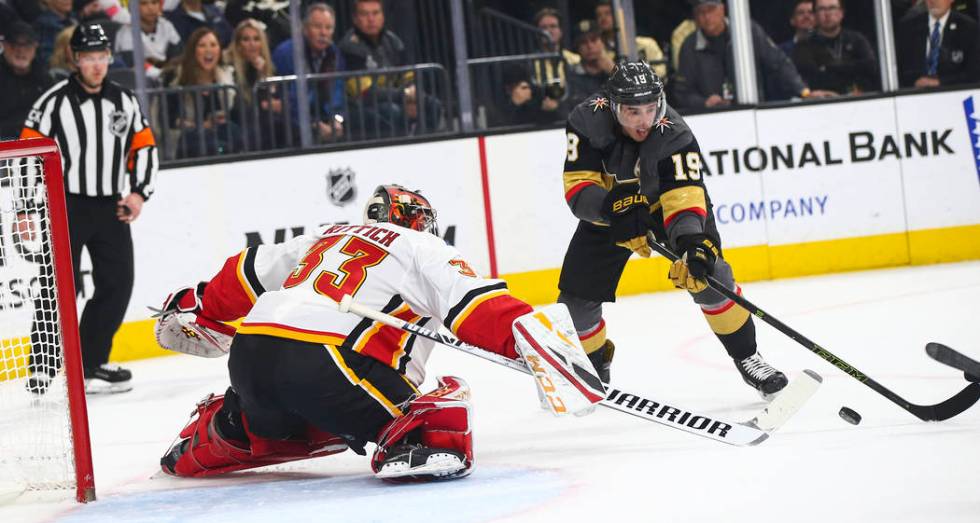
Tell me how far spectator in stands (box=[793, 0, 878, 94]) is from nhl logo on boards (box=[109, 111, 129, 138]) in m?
3.63

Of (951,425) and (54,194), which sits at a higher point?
(54,194)

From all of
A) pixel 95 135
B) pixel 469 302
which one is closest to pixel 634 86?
pixel 469 302

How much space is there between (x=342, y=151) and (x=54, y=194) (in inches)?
126

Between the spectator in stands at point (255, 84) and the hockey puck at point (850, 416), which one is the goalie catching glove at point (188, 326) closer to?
the hockey puck at point (850, 416)

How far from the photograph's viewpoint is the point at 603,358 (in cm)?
421

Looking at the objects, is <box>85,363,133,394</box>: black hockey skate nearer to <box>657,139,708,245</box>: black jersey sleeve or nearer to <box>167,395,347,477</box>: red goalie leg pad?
<box>167,395,347,477</box>: red goalie leg pad

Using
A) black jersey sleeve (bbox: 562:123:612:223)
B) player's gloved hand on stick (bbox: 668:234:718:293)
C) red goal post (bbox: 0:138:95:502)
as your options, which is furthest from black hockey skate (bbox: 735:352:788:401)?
red goal post (bbox: 0:138:95:502)

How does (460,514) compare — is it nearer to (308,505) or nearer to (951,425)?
(308,505)

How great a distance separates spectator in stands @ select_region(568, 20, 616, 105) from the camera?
6969 millimetres

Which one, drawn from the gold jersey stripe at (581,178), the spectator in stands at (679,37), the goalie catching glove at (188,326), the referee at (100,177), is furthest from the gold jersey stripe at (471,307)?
the spectator in stands at (679,37)

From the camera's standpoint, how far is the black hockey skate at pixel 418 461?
304cm

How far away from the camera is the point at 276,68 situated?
6641 millimetres

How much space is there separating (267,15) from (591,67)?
1706 millimetres

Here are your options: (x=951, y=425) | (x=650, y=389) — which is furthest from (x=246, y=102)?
(x=951, y=425)
